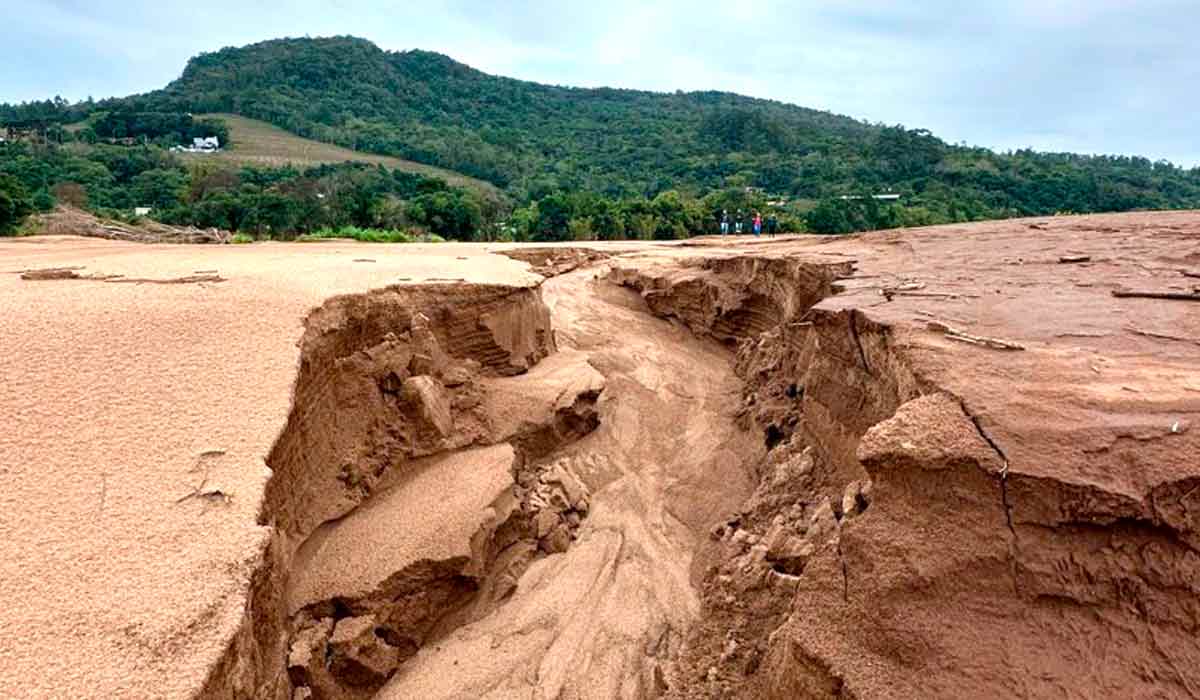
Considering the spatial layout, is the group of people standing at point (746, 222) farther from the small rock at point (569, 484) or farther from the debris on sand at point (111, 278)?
the debris on sand at point (111, 278)

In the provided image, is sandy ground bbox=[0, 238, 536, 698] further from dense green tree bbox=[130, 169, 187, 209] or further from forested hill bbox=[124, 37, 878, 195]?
forested hill bbox=[124, 37, 878, 195]

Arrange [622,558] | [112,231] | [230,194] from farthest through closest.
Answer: [230,194] < [112,231] < [622,558]

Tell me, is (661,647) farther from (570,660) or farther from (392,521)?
(392,521)

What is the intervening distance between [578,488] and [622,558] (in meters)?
0.81

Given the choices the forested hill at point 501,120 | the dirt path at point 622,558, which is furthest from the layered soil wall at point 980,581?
the forested hill at point 501,120

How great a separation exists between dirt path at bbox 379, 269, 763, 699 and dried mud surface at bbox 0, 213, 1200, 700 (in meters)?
0.02

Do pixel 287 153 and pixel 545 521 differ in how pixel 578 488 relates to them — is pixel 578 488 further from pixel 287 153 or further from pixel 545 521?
pixel 287 153

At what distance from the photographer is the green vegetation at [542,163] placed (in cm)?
2320

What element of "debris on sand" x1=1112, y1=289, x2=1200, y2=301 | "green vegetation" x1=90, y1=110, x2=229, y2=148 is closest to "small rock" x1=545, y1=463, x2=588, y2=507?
"debris on sand" x1=1112, y1=289, x2=1200, y2=301

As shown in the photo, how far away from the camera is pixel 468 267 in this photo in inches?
295

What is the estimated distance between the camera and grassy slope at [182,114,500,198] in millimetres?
50469

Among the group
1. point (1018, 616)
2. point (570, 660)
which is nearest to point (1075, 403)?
point (1018, 616)

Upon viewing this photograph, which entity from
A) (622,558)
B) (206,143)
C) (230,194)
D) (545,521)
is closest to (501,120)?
(206,143)

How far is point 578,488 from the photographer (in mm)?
5664
